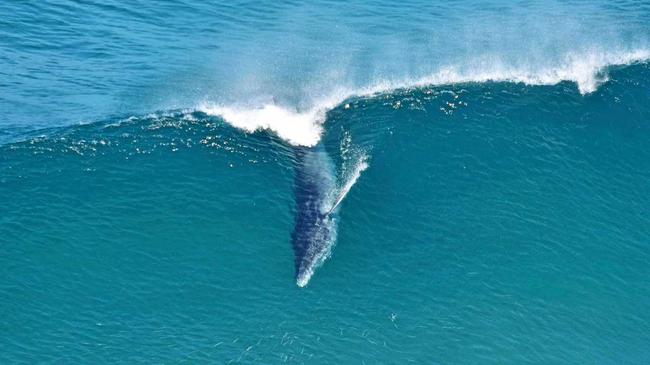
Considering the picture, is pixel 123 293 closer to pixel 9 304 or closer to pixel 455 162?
pixel 9 304

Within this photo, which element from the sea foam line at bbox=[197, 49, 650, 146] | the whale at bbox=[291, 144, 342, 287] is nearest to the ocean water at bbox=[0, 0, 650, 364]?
the whale at bbox=[291, 144, 342, 287]

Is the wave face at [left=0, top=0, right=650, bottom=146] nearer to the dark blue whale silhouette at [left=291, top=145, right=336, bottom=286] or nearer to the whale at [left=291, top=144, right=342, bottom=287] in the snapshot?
the dark blue whale silhouette at [left=291, top=145, right=336, bottom=286]

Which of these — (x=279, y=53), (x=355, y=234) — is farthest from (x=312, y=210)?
(x=279, y=53)

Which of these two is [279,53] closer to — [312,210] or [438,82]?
[438,82]

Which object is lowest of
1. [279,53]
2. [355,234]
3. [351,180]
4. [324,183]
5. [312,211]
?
[355,234]

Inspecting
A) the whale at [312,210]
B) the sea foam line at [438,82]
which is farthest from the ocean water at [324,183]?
the sea foam line at [438,82]

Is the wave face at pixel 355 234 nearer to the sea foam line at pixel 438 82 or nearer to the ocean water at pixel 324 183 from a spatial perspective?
the ocean water at pixel 324 183

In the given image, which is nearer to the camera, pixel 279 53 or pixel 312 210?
pixel 312 210
